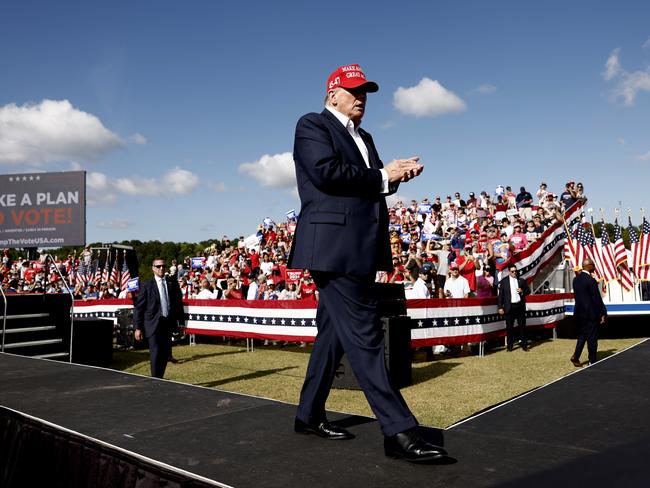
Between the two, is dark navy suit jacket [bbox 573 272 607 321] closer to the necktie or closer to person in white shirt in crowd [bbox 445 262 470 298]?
person in white shirt in crowd [bbox 445 262 470 298]

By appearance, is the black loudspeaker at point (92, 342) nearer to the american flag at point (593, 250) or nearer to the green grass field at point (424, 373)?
the green grass field at point (424, 373)

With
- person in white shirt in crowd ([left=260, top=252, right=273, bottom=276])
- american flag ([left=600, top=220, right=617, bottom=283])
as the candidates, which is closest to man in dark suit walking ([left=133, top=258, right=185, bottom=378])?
person in white shirt in crowd ([left=260, top=252, right=273, bottom=276])

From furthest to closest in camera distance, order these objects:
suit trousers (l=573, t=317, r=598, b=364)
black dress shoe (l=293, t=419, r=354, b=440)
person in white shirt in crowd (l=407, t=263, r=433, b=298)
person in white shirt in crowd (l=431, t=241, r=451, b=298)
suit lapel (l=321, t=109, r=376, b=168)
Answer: person in white shirt in crowd (l=431, t=241, r=451, b=298) → person in white shirt in crowd (l=407, t=263, r=433, b=298) → suit trousers (l=573, t=317, r=598, b=364) → suit lapel (l=321, t=109, r=376, b=168) → black dress shoe (l=293, t=419, r=354, b=440)

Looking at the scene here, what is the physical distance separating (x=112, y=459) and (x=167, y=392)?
4.55ft

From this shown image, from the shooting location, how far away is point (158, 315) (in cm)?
796

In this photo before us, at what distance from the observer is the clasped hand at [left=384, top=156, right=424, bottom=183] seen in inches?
106

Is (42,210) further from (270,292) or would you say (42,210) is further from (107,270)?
(107,270)

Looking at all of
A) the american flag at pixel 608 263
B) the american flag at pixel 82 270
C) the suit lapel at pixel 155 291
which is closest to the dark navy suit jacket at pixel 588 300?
the american flag at pixel 608 263

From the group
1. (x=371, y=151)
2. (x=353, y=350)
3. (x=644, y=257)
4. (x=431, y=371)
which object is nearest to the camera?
(x=353, y=350)

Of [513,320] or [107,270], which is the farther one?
[107,270]

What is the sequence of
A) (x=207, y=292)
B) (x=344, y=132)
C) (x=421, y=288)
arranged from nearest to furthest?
(x=344, y=132)
(x=421, y=288)
(x=207, y=292)

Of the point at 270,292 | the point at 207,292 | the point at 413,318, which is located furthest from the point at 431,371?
the point at 207,292

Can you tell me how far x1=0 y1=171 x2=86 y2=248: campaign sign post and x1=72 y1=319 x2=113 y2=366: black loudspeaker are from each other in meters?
1.81

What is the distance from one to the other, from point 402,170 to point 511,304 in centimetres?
1047
